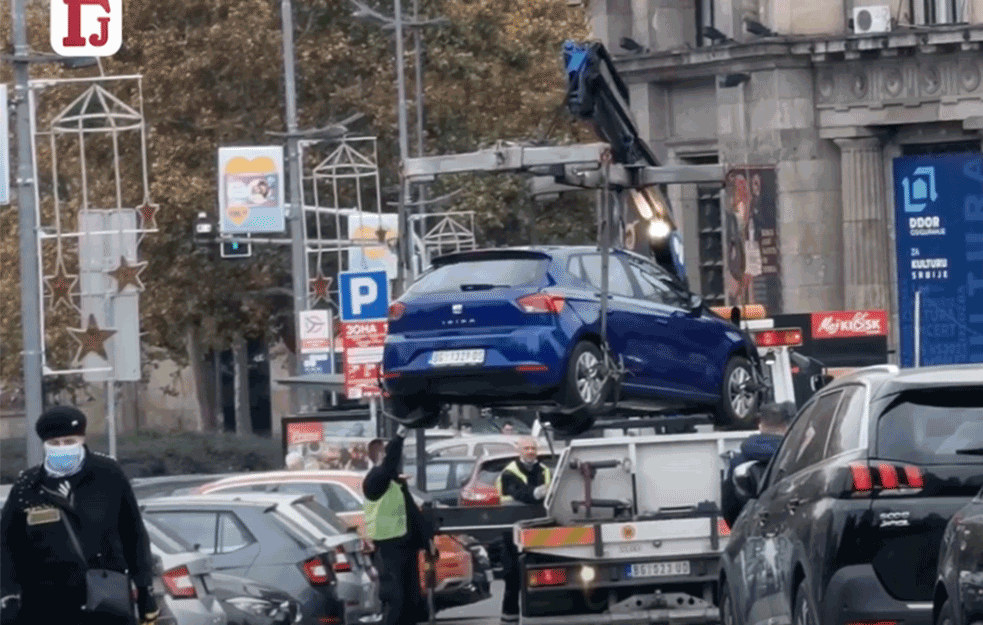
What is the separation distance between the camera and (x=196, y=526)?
65.2ft

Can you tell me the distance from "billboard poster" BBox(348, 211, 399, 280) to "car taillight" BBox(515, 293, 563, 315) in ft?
74.6

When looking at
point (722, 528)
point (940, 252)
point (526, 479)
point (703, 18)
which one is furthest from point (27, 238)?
point (703, 18)

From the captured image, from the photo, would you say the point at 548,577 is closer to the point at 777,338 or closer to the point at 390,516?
the point at 390,516

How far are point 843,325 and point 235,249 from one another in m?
15.8

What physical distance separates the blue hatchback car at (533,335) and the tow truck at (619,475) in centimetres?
25

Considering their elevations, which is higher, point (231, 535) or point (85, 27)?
point (85, 27)

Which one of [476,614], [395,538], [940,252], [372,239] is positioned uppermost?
[372,239]

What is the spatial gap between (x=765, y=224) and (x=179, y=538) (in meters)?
26.6

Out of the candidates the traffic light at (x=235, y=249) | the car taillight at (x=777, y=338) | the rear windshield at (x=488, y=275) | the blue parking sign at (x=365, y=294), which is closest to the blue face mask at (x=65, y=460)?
the rear windshield at (x=488, y=275)

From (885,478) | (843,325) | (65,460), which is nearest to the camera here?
(885,478)

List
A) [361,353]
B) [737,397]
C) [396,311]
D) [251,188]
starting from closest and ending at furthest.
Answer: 1. [396,311]
2. [737,397]
3. [361,353]
4. [251,188]

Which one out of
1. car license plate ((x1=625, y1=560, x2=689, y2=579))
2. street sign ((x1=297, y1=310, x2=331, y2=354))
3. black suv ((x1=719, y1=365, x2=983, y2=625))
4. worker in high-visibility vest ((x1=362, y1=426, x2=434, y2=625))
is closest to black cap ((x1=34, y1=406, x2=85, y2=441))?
black suv ((x1=719, y1=365, x2=983, y2=625))

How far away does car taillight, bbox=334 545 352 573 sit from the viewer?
20516 millimetres

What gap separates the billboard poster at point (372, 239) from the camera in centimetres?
4309
